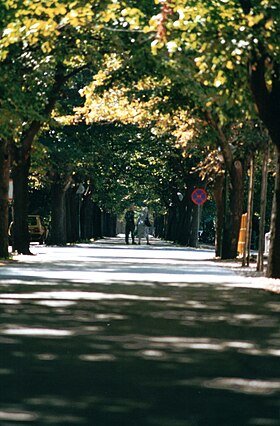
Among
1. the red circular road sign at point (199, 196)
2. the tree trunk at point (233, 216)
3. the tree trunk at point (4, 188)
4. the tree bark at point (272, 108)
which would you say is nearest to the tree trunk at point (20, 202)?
the tree trunk at point (4, 188)

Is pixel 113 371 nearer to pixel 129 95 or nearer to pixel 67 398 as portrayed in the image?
pixel 67 398

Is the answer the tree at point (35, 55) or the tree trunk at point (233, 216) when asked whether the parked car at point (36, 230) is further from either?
the tree trunk at point (233, 216)

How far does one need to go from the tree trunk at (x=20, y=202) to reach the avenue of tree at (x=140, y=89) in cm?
4

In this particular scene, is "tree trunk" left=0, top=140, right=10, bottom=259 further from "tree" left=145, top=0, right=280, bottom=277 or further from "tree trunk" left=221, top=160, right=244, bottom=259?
"tree" left=145, top=0, right=280, bottom=277

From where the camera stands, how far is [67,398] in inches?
301

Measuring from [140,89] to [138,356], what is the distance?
23646 mm

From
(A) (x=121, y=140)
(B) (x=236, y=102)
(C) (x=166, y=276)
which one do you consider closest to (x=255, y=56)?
(B) (x=236, y=102)

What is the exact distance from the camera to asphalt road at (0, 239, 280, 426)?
23.7 ft

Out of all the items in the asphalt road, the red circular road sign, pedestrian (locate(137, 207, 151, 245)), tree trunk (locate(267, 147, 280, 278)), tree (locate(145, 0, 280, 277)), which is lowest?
the asphalt road

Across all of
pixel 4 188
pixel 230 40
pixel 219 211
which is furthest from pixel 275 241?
pixel 219 211

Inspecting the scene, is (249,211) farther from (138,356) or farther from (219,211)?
(138,356)

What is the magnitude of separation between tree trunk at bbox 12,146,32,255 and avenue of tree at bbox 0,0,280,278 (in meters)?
0.04

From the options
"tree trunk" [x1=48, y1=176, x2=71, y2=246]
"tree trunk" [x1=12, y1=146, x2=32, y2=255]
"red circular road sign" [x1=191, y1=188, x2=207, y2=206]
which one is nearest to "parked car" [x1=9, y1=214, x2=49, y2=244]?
"tree trunk" [x1=48, y1=176, x2=71, y2=246]

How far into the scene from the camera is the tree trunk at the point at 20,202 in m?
37.5
